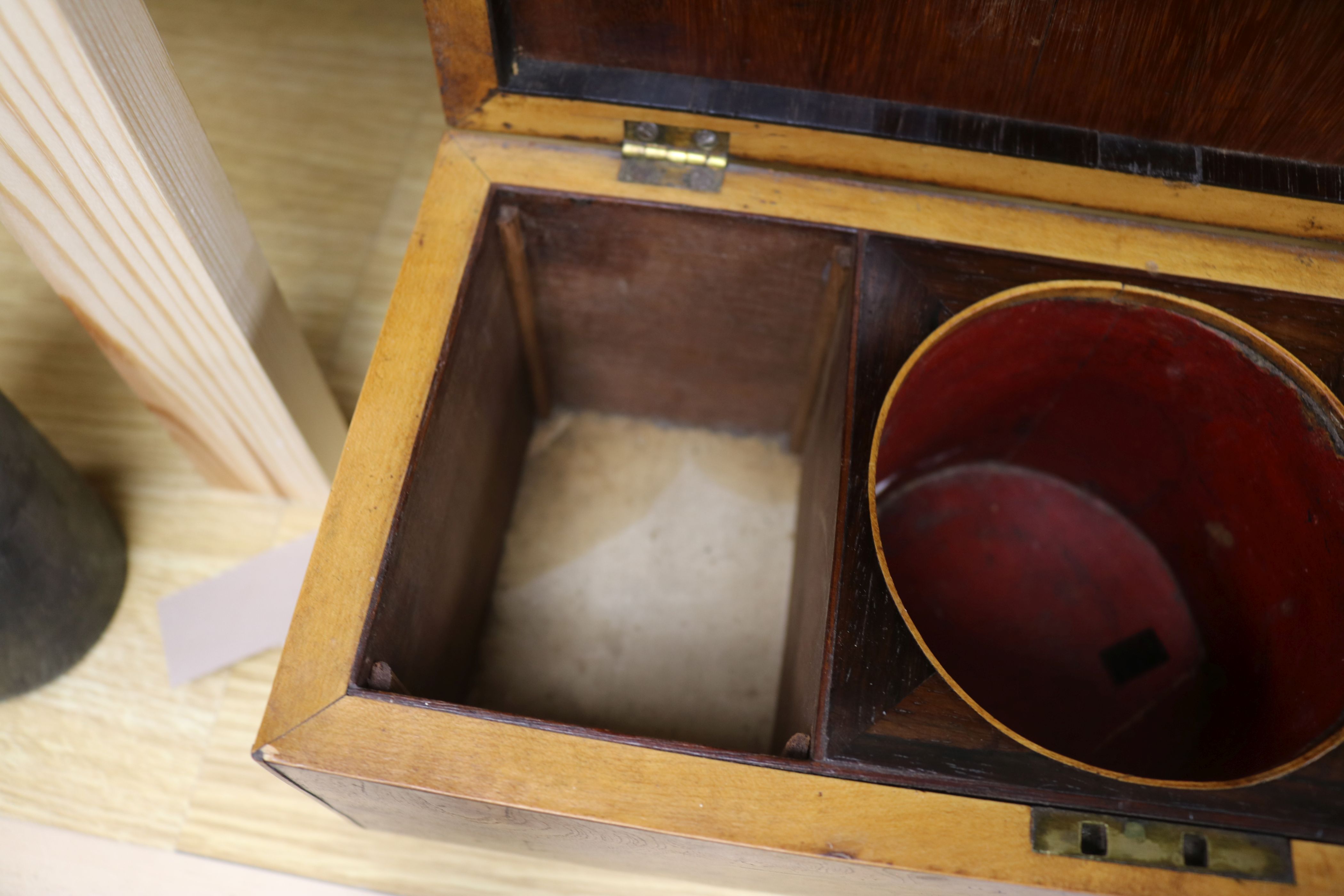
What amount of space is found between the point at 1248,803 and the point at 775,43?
77 cm

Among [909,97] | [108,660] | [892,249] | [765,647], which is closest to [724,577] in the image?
[765,647]

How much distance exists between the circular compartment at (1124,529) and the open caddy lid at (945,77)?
0.16 metres

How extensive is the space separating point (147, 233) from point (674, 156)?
499 mm

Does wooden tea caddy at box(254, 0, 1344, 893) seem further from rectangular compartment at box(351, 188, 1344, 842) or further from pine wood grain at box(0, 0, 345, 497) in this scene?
pine wood grain at box(0, 0, 345, 497)

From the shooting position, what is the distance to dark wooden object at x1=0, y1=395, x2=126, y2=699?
1.01 meters

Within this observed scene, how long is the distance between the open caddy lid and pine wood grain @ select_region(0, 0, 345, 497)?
10.1 inches

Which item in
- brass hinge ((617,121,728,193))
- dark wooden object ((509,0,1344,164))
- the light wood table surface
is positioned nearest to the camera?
dark wooden object ((509,0,1344,164))

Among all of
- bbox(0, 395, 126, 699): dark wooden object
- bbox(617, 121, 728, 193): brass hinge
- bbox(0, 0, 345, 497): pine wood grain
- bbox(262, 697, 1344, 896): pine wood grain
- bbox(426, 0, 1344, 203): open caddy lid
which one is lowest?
bbox(262, 697, 1344, 896): pine wood grain

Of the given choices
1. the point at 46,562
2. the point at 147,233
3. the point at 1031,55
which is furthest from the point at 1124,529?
the point at 46,562

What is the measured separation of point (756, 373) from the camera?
1195 millimetres

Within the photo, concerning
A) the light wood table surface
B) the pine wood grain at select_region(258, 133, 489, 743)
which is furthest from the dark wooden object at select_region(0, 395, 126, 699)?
the pine wood grain at select_region(258, 133, 489, 743)

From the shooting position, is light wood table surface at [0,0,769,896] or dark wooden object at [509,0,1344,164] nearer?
dark wooden object at [509,0,1344,164]

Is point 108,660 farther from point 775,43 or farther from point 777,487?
point 775,43

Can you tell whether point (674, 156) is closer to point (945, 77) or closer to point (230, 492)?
point (945, 77)
